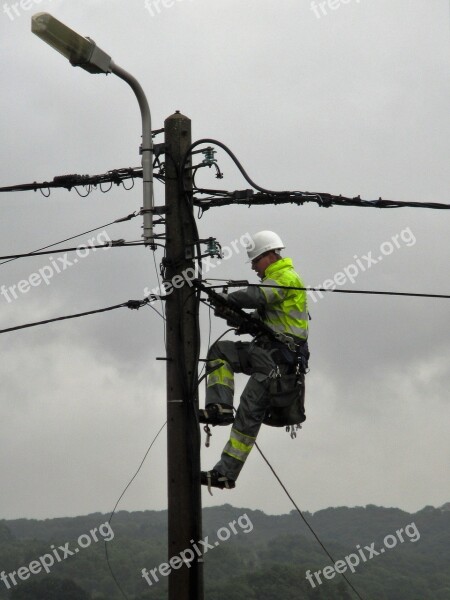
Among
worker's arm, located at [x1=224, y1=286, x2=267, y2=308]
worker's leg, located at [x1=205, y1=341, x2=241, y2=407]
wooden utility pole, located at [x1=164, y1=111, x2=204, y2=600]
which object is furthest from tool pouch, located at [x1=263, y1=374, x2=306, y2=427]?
wooden utility pole, located at [x1=164, y1=111, x2=204, y2=600]

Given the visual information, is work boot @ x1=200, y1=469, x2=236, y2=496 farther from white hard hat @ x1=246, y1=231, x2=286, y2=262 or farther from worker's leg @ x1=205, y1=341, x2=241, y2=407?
white hard hat @ x1=246, y1=231, x2=286, y2=262

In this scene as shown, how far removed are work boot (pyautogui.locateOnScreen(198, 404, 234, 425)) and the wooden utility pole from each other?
16.0 inches

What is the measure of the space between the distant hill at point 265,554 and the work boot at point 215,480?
8775 centimetres

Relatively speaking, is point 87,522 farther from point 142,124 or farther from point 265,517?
point 142,124

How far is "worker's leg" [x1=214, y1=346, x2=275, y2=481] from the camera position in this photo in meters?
10.7

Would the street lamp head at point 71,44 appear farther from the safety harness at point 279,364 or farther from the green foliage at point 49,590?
the green foliage at point 49,590

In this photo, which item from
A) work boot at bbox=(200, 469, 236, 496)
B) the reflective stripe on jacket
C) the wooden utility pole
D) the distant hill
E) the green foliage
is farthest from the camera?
the distant hill

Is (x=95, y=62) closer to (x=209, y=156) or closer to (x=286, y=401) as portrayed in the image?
(x=209, y=156)

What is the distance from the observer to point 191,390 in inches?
405

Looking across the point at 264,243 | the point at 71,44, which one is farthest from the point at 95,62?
the point at 264,243

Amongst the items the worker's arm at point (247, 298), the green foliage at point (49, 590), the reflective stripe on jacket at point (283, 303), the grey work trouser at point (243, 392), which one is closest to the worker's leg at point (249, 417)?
the grey work trouser at point (243, 392)

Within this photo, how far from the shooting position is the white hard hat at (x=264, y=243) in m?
11.5

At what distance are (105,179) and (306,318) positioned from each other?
2.55 metres

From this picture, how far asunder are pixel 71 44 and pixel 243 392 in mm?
3733
